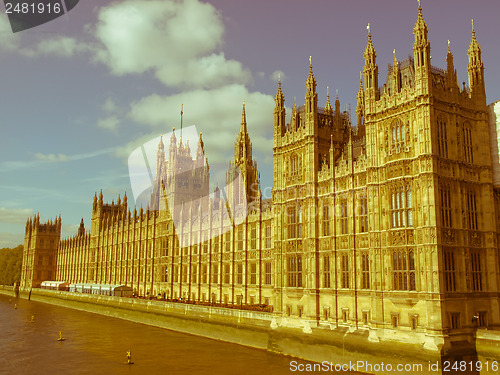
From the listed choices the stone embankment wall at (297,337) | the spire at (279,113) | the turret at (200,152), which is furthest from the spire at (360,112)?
the turret at (200,152)

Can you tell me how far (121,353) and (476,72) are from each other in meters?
47.0

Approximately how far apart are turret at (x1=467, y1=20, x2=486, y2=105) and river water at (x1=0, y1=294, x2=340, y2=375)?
29.7 meters

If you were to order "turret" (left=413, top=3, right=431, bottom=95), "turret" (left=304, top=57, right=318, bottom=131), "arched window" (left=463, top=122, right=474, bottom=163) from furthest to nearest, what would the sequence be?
"turret" (left=304, top=57, right=318, bottom=131) < "arched window" (left=463, top=122, right=474, bottom=163) < "turret" (left=413, top=3, right=431, bottom=95)

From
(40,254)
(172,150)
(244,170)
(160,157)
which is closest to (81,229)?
(40,254)

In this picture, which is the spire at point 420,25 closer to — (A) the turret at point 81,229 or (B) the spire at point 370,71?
(B) the spire at point 370,71

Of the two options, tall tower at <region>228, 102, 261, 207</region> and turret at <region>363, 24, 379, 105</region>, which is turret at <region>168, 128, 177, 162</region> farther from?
turret at <region>363, 24, 379, 105</region>

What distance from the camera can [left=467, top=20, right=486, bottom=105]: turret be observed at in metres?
44.3

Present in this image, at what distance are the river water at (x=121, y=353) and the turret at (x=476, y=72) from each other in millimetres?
29661

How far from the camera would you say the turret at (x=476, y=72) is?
4428cm

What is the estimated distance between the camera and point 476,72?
4478cm

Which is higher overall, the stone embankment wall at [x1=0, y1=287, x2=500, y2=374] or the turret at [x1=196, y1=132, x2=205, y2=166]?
the turret at [x1=196, y1=132, x2=205, y2=166]

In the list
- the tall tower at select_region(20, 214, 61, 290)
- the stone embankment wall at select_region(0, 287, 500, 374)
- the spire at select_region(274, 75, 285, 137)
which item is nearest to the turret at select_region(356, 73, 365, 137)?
the spire at select_region(274, 75, 285, 137)

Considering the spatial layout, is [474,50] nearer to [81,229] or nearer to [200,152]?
[200,152]

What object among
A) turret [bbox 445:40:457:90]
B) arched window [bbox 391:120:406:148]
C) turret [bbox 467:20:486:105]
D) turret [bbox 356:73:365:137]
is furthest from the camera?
turret [bbox 356:73:365:137]
